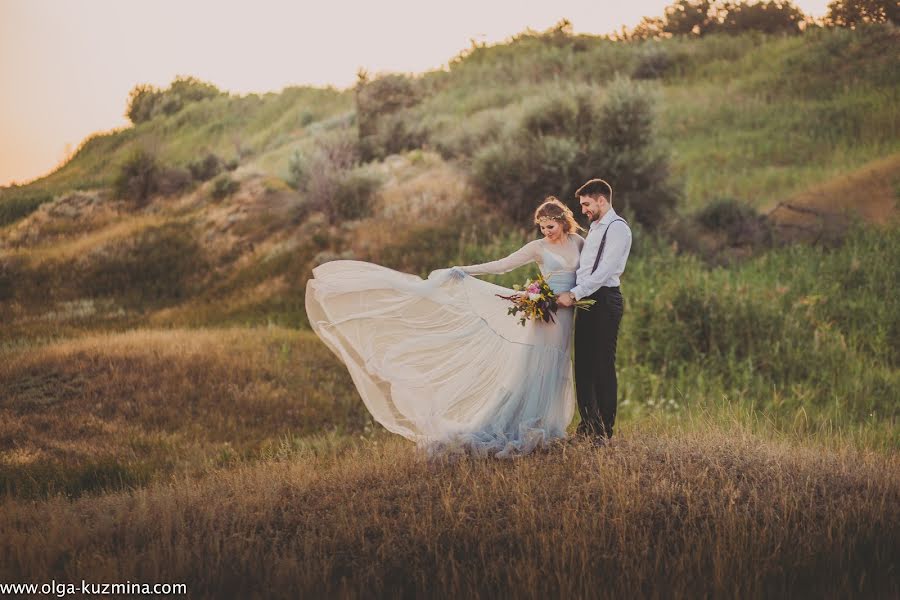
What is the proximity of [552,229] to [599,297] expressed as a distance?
69 cm

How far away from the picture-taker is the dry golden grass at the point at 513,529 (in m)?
4.21

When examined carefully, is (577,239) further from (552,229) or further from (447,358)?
(447,358)

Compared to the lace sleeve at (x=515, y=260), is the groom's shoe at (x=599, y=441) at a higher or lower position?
lower

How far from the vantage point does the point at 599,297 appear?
622 cm

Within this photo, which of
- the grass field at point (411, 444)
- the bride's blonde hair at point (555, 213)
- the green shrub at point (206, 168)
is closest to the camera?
the grass field at point (411, 444)

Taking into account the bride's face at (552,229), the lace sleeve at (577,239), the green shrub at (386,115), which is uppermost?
the green shrub at (386,115)

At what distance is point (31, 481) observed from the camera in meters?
7.22

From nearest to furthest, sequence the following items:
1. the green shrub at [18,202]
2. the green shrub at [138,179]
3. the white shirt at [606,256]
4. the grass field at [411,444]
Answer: the grass field at [411,444] < the white shirt at [606,256] < the green shrub at [18,202] < the green shrub at [138,179]

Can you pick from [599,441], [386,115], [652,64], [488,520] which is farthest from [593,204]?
[652,64]

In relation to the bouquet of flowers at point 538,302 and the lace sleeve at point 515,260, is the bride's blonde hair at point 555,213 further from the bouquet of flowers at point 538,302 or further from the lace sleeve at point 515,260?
the bouquet of flowers at point 538,302

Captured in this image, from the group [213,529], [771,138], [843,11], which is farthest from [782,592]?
[843,11]

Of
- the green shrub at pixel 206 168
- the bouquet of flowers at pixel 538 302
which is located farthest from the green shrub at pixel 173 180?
the bouquet of flowers at pixel 538 302

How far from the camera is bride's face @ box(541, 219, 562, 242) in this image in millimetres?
6414

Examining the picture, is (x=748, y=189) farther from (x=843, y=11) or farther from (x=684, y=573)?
(x=684, y=573)
